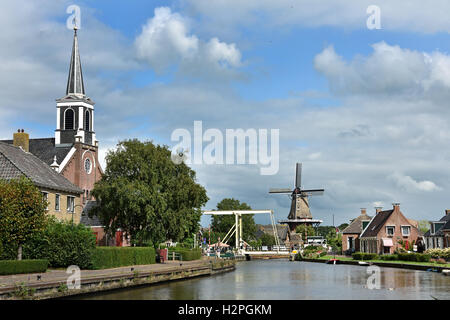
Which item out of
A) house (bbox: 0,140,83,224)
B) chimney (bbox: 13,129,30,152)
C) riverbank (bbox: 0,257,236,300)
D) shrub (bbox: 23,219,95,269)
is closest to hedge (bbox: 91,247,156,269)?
shrub (bbox: 23,219,95,269)

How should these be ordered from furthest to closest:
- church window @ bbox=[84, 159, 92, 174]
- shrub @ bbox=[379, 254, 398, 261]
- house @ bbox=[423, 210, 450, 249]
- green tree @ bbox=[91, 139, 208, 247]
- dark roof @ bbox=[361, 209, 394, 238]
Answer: dark roof @ bbox=[361, 209, 394, 238] < church window @ bbox=[84, 159, 92, 174] < house @ bbox=[423, 210, 450, 249] < shrub @ bbox=[379, 254, 398, 261] < green tree @ bbox=[91, 139, 208, 247]

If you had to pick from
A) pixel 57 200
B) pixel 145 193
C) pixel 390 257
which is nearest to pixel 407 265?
pixel 390 257

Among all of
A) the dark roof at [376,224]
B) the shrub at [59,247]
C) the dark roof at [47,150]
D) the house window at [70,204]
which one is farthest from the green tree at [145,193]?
the dark roof at [376,224]

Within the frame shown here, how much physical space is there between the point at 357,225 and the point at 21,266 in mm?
72629

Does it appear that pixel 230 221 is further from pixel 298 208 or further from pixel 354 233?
pixel 354 233

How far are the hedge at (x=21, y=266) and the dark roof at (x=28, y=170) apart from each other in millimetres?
12444

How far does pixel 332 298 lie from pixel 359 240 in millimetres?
64180

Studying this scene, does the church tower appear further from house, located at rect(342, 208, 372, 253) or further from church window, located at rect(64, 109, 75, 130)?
house, located at rect(342, 208, 372, 253)

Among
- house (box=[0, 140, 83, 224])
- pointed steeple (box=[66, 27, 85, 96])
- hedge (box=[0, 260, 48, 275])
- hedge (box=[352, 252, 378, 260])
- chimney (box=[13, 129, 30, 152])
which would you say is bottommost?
hedge (box=[352, 252, 378, 260])

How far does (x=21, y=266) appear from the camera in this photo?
34906mm

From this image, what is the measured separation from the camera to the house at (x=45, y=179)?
160ft

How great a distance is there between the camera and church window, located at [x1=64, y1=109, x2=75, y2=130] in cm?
7731

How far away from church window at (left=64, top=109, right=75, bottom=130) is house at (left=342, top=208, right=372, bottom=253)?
4981 centimetres

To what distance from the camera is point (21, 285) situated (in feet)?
88.3
